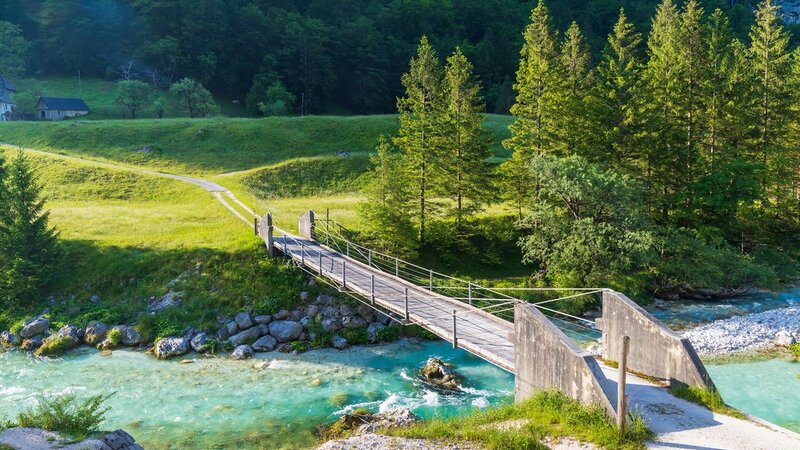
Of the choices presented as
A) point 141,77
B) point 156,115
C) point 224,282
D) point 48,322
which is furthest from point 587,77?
point 141,77

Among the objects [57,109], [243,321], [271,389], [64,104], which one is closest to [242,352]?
[243,321]

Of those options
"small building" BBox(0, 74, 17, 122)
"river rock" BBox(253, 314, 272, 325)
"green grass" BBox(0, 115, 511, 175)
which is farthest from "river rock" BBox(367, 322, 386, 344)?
"small building" BBox(0, 74, 17, 122)

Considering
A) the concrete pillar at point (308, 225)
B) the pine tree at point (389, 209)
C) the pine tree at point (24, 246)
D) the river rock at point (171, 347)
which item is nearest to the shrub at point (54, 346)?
the river rock at point (171, 347)

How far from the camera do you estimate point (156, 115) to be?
67125 millimetres

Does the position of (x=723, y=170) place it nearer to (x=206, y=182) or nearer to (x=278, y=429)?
(x=278, y=429)

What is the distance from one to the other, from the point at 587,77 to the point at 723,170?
9295mm

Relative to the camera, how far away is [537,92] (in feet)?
99.5

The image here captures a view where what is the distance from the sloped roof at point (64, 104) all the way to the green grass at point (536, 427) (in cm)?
6790

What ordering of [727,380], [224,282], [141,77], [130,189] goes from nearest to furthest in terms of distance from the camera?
[727,380]
[224,282]
[130,189]
[141,77]

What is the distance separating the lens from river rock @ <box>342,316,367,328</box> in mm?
24203

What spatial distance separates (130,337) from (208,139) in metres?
31.7

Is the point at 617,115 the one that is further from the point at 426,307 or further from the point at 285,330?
the point at 285,330

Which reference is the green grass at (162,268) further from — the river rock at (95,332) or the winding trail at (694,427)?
the winding trail at (694,427)

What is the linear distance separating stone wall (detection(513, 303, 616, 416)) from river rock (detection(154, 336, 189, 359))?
1429 cm
